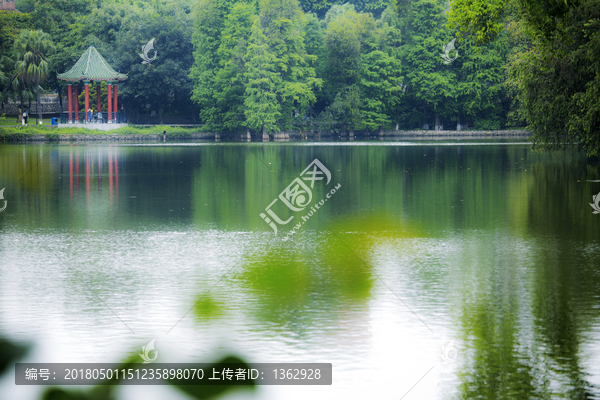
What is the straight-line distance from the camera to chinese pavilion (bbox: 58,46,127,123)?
63375mm

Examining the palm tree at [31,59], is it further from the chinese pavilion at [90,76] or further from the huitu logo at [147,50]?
the huitu logo at [147,50]

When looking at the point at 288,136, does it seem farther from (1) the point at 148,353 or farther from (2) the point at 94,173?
(1) the point at 148,353

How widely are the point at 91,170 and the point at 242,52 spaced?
36466 millimetres

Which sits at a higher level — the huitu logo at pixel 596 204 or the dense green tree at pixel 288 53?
the dense green tree at pixel 288 53

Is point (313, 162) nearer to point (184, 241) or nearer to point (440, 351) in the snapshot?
point (184, 241)

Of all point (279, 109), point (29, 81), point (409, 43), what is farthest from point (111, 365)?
point (409, 43)

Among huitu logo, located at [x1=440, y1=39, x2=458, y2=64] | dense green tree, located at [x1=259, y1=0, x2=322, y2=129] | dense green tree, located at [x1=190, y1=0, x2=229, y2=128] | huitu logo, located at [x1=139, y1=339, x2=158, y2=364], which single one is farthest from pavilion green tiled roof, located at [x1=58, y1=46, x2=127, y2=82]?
huitu logo, located at [x1=139, y1=339, x2=158, y2=364]

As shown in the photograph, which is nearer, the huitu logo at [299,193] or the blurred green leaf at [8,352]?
the blurred green leaf at [8,352]

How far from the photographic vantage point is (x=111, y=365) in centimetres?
669

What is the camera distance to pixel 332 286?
379 inches

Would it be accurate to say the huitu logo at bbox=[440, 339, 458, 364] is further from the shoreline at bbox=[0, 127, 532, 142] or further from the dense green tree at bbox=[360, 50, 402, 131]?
→ the dense green tree at bbox=[360, 50, 402, 131]

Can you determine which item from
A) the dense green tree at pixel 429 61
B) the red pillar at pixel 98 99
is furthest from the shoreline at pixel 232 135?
the red pillar at pixel 98 99

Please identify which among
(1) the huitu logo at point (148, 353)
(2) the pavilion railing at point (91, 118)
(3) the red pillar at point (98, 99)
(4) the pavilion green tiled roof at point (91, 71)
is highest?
(4) the pavilion green tiled roof at point (91, 71)

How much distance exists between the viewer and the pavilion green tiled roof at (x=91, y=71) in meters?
63.2
